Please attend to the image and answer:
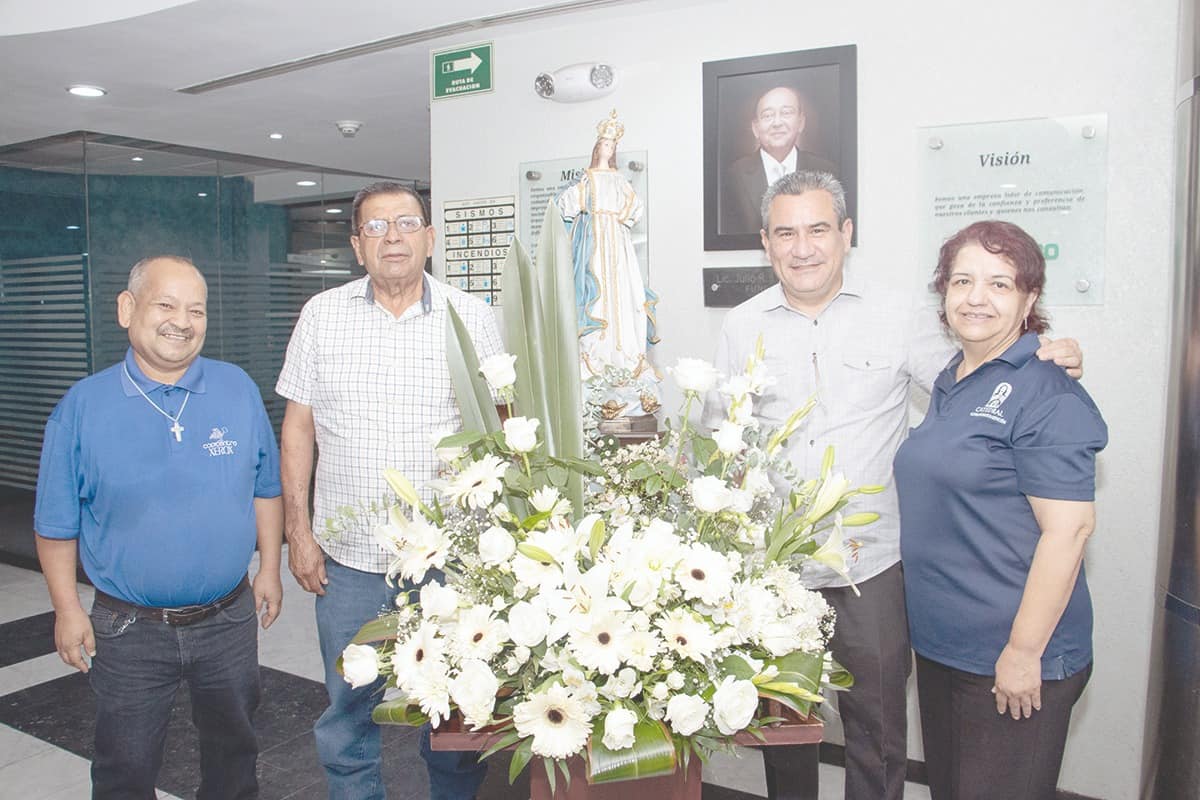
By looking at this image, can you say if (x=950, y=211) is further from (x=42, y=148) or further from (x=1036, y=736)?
(x=42, y=148)

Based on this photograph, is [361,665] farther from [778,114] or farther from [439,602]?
[778,114]

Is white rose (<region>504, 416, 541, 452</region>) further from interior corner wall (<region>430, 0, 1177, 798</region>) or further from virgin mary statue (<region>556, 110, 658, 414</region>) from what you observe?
virgin mary statue (<region>556, 110, 658, 414</region>)

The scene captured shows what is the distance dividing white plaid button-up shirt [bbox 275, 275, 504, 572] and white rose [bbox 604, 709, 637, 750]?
4.07 ft

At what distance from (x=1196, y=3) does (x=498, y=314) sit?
2.30 meters

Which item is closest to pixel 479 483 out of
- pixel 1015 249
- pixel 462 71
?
pixel 1015 249

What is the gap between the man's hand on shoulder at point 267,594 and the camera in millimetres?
2113

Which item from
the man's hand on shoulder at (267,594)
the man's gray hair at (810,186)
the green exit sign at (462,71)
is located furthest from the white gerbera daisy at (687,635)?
the green exit sign at (462,71)

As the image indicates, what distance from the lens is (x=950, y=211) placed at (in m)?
2.61

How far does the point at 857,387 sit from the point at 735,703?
118cm

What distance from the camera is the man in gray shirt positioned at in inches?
72.8

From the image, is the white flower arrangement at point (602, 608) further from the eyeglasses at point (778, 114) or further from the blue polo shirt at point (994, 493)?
the eyeglasses at point (778, 114)

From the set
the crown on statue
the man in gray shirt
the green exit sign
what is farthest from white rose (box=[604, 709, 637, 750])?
the green exit sign

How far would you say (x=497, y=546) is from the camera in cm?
91

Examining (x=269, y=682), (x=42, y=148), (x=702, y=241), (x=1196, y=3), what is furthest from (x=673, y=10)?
(x=42, y=148)
